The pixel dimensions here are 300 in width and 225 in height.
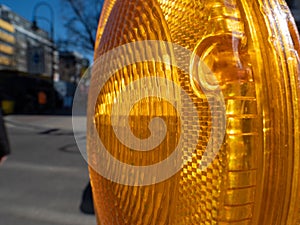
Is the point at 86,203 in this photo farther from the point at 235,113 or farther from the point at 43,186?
the point at 235,113

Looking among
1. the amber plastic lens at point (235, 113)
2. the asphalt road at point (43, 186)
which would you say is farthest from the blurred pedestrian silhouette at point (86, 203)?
the amber plastic lens at point (235, 113)

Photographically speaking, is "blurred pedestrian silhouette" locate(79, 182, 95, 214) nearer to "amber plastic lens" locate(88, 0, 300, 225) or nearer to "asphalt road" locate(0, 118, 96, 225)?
"asphalt road" locate(0, 118, 96, 225)

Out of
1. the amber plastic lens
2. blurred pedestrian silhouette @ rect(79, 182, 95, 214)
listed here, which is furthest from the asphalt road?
the amber plastic lens

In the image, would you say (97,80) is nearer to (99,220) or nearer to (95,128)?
(95,128)

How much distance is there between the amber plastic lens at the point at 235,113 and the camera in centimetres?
48

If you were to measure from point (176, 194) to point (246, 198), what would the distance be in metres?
0.12

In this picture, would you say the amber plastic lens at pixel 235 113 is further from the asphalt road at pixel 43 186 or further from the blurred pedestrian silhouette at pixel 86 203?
the blurred pedestrian silhouette at pixel 86 203

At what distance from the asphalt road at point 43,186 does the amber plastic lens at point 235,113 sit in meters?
3.02

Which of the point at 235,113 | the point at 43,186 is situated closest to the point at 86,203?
the point at 43,186

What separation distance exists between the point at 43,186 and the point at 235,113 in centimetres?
456

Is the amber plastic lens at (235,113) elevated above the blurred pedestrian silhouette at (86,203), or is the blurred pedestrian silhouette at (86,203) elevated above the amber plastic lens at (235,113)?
the amber plastic lens at (235,113)

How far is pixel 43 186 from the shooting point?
4602mm

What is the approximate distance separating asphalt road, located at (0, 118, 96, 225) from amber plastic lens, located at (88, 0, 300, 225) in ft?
9.92

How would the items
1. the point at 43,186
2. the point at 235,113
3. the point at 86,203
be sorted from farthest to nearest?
the point at 43,186 → the point at 86,203 → the point at 235,113
